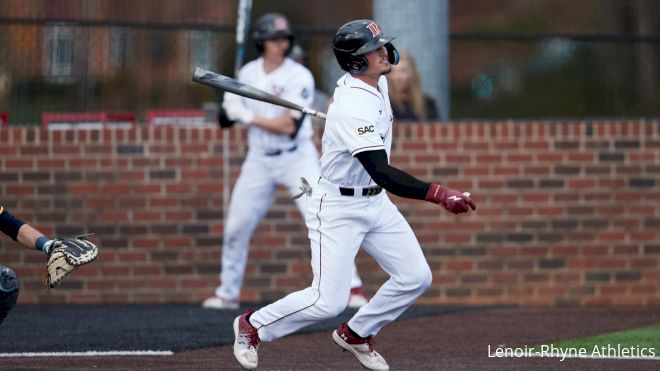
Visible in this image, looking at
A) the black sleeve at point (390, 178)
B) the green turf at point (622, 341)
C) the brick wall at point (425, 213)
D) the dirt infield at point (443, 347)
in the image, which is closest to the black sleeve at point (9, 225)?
the dirt infield at point (443, 347)

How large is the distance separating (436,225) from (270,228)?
4.94ft

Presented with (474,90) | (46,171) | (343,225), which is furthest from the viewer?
(474,90)

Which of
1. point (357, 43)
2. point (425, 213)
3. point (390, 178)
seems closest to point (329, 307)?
point (390, 178)

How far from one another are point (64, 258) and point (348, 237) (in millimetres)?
1523

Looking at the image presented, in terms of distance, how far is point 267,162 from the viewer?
10.6m

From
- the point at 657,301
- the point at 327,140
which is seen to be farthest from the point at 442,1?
the point at 327,140

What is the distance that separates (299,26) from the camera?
12.4m

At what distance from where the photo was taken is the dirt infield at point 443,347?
7.55 meters

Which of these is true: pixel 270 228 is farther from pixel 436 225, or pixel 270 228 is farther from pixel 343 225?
pixel 343 225

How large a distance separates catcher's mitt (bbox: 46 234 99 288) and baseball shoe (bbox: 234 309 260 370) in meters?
0.93

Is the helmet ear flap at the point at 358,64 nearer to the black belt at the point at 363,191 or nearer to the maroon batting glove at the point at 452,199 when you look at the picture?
the black belt at the point at 363,191

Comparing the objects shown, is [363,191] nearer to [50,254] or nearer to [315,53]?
[50,254]

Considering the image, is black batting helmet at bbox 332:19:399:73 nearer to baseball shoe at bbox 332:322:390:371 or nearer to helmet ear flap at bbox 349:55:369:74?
helmet ear flap at bbox 349:55:369:74

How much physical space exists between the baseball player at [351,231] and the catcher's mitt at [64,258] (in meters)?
0.98
